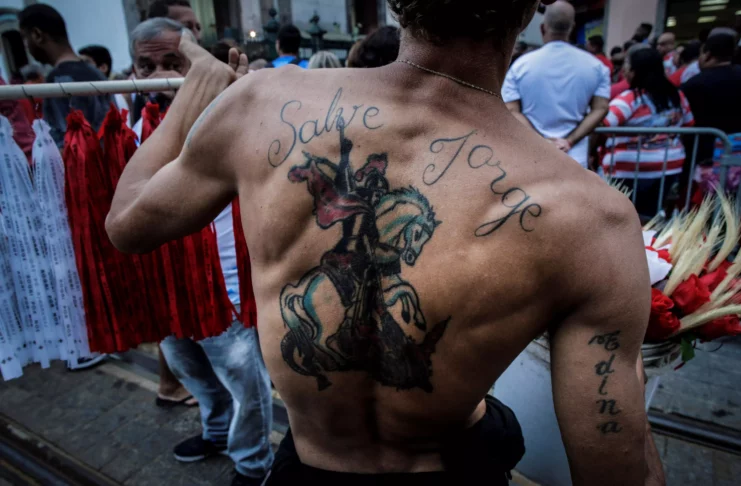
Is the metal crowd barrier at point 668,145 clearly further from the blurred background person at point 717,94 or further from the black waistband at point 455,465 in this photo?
the black waistband at point 455,465

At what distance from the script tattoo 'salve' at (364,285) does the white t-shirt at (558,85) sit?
10.6ft

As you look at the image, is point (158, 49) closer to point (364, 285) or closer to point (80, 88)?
point (80, 88)

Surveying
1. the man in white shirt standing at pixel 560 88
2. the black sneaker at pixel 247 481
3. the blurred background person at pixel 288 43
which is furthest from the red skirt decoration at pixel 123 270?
the blurred background person at pixel 288 43

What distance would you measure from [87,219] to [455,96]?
160cm

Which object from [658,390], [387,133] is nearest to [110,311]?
[387,133]

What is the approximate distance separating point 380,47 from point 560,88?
173 centimetres

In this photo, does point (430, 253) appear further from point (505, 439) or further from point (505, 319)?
point (505, 439)

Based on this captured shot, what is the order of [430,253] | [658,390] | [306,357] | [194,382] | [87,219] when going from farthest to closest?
[658,390] < [194,382] < [87,219] < [306,357] < [430,253]

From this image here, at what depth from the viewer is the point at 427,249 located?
3.28 feet

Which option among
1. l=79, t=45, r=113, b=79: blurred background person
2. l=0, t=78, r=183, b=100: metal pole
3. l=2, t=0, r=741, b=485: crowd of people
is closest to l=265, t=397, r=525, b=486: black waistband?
l=2, t=0, r=741, b=485: crowd of people

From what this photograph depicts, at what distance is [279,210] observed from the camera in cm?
109

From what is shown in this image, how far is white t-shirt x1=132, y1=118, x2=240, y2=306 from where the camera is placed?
7.35 feet

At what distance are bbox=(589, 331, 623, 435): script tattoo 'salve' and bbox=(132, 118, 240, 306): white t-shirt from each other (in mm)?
1620

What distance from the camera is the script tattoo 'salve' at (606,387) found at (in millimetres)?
1008
